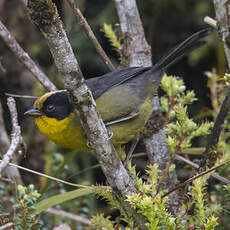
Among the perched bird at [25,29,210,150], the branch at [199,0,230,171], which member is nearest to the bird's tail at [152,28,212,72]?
the perched bird at [25,29,210,150]

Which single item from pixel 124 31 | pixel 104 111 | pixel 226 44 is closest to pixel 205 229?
pixel 226 44

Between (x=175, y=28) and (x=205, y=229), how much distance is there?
353 cm

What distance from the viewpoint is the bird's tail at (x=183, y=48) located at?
2916 mm

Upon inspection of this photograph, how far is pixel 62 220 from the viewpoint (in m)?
2.84

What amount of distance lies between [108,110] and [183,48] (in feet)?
2.62

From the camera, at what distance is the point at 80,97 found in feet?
5.56

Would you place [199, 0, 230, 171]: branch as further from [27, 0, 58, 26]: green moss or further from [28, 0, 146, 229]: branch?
[27, 0, 58, 26]: green moss

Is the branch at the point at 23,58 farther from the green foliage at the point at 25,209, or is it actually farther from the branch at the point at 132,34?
the green foliage at the point at 25,209

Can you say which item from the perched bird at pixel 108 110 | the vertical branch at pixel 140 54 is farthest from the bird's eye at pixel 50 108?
the vertical branch at pixel 140 54

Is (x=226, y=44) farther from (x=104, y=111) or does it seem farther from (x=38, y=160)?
(x=38, y=160)

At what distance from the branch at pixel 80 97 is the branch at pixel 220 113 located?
18.2 inches

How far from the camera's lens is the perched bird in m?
2.71

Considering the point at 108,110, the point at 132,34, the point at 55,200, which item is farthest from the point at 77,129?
the point at 132,34

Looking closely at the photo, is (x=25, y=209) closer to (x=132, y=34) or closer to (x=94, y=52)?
(x=132, y=34)
